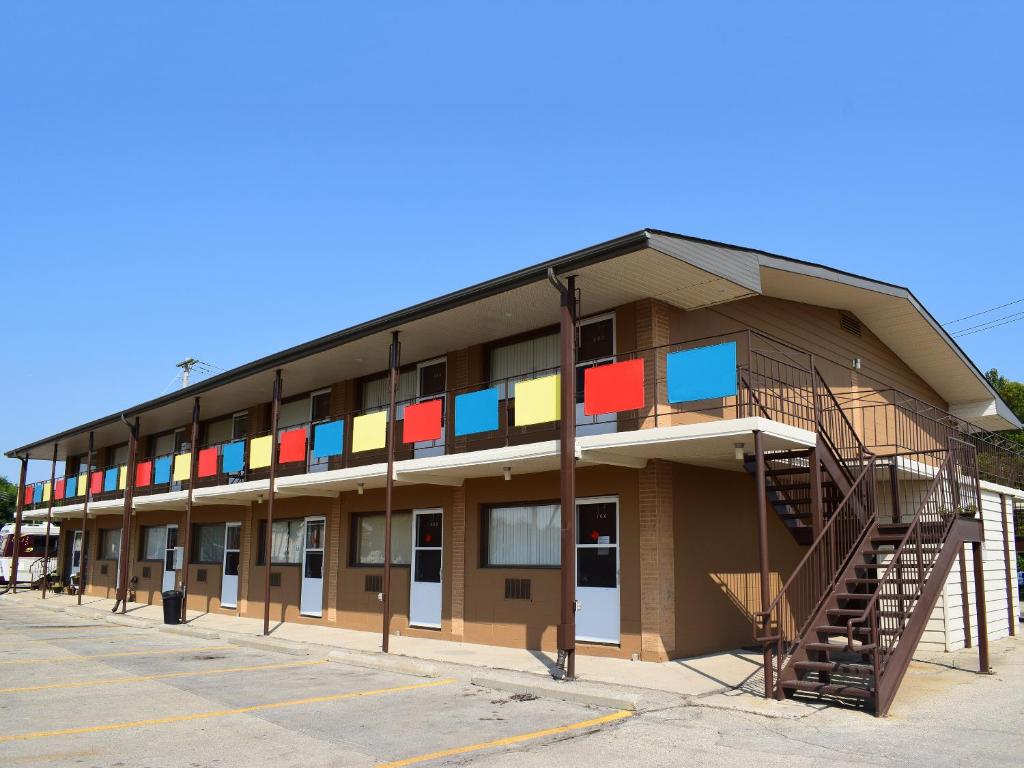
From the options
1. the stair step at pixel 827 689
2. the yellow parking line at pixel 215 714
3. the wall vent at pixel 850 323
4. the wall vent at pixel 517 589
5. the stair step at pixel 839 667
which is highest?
the wall vent at pixel 850 323

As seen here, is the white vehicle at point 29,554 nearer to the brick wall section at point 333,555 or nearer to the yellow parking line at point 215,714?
the brick wall section at point 333,555

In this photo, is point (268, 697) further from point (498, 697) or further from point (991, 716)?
point (991, 716)

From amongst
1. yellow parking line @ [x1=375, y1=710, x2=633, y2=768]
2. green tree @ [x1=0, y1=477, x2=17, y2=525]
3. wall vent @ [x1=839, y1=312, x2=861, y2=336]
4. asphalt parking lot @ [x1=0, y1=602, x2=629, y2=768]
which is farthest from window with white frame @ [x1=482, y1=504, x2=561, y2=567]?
green tree @ [x1=0, y1=477, x2=17, y2=525]

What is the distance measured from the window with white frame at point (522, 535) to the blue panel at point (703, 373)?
4242mm

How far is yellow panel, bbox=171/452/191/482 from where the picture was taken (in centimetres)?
2330

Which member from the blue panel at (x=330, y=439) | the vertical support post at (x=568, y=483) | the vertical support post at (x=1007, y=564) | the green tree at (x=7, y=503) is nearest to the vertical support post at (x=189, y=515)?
the blue panel at (x=330, y=439)

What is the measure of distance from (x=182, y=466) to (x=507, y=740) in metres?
17.7

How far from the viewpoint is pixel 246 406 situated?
25234 mm

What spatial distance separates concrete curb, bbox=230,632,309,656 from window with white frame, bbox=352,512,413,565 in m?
2.97

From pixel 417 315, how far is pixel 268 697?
6.78 metres

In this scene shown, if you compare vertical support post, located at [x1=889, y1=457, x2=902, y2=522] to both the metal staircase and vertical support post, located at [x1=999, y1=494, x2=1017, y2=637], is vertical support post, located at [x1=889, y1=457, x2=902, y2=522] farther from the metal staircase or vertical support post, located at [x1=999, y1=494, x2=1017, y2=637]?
vertical support post, located at [x1=999, y1=494, x2=1017, y2=637]

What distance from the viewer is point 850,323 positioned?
19453mm

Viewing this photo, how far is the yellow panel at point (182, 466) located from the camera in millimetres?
23297

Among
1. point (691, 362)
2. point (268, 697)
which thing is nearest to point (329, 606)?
point (268, 697)
